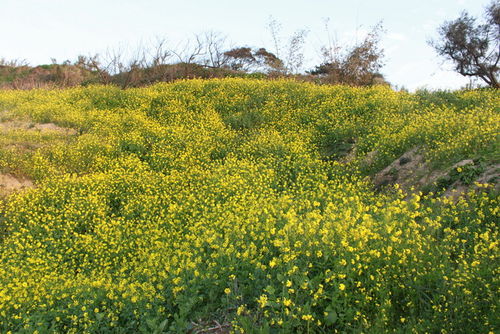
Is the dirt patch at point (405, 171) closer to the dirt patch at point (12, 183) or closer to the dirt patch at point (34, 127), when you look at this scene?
the dirt patch at point (12, 183)

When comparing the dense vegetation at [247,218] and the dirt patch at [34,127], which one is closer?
the dense vegetation at [247,218]

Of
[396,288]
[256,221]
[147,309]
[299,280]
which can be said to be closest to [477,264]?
[396,288]

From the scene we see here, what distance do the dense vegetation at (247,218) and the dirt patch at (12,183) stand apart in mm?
284

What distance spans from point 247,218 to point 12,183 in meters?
6.87

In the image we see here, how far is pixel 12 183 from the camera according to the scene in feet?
33.0

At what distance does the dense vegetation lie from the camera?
13.5 feet

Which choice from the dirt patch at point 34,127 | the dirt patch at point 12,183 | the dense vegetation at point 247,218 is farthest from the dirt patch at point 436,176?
the dirt patch at point 34,127

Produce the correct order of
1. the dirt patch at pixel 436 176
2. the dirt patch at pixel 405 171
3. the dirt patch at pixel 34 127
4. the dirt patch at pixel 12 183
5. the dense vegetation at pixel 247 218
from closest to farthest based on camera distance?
the dense vegetation at pixel 247 218, the dirt patch at pixel 436 176, the dirt patch at pixel 405 171, the dirt patch at pixel 12 183, the dirt patch at pixel 34 127

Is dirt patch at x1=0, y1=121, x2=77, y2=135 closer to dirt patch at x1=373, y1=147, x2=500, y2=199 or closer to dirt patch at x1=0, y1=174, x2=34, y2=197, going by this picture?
dirt patch at x1=0, y1=174, x2=34, y2=197

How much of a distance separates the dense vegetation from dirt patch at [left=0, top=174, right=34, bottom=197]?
284 millimetres

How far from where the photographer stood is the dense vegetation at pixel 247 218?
412 cm

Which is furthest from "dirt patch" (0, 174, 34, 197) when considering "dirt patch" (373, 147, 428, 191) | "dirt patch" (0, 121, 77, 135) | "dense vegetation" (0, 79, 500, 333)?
"dirt patch" (373, 147, 428, 191)

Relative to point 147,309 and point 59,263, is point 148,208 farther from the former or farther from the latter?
point 147,309

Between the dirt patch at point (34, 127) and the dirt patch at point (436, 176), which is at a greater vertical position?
the dirt patch at point (34, 127)
